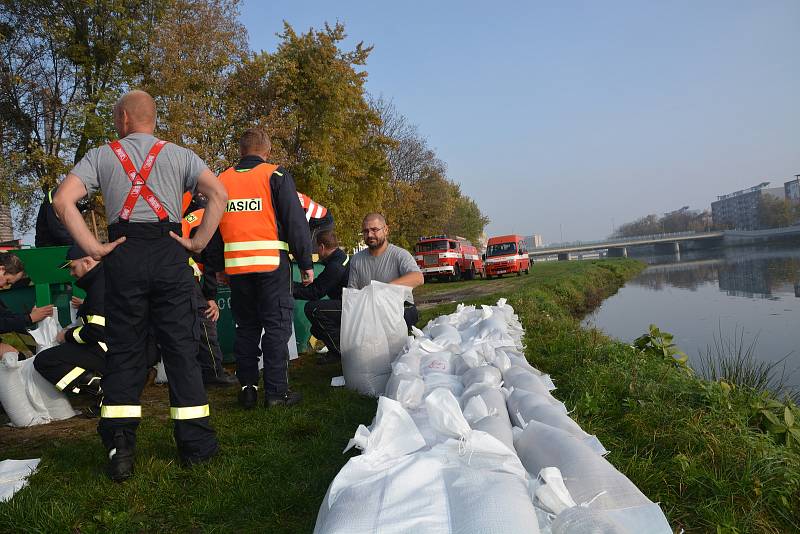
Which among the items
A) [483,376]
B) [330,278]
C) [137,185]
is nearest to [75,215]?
[137,185]

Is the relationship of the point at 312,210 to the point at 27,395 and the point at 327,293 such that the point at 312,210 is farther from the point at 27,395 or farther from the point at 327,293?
the point at 27,395

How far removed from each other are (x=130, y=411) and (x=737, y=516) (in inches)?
104

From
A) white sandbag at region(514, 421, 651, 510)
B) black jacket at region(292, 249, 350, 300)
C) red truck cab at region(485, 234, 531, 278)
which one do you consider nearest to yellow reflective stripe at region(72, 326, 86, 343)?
black jacket at region(292, 249, 350, 300)

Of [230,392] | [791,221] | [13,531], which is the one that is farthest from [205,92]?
[791,221]

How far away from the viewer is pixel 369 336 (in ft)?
13.0

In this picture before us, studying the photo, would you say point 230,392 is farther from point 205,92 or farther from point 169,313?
point 205,92

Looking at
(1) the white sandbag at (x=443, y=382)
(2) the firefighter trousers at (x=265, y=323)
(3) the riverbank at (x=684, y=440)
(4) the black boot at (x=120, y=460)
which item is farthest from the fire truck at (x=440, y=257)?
(4) the black boot at (x=120, y=460)

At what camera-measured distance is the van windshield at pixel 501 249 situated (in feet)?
91.8

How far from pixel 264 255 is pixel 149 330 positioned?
0.98m

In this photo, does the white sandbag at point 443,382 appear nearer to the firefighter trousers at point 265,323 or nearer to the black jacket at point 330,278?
the firefighter trousers at point 265,323

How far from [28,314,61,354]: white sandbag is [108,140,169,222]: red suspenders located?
2.11 metres

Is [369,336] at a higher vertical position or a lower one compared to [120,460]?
higher

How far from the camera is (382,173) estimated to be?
1947 cm

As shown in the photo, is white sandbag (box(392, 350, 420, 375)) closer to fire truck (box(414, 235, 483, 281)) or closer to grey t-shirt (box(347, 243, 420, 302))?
grey t-shirt (box(347, 243, 420, 302))
